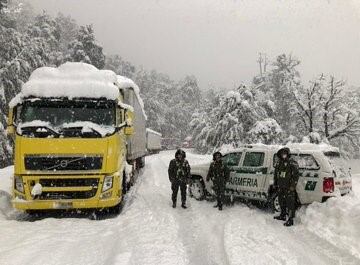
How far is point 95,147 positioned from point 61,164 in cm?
86

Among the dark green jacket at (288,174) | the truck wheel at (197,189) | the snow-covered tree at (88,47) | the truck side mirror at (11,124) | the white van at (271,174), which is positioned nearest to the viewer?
the dark green jacket at (288,174)

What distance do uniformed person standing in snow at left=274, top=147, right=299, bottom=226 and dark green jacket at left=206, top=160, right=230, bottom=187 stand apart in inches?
78.4

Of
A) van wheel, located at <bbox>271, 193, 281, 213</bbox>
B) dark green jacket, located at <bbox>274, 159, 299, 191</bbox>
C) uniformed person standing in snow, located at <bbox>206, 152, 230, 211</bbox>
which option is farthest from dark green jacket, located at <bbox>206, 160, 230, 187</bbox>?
dark green jacket, located at <bbox>274, 159, 299, 191</bbox>

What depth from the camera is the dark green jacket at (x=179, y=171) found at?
490 inches

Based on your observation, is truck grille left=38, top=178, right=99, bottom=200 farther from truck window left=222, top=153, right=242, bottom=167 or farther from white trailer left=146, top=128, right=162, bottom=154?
white trailer left=146, top=128, right=162, bottom=154

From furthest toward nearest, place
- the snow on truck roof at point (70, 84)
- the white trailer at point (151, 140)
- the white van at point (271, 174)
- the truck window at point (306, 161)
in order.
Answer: the white trailer at point (151, 140)
the snow on truck roof at point (70, 84)
the truck window at point (306, 161)
the white van at point (271, 174)

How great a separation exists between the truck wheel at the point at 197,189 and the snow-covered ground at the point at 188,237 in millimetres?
1796

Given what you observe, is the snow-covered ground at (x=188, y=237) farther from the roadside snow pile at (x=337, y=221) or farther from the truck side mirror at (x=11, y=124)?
the truck side mirror at (x=11, y=124)

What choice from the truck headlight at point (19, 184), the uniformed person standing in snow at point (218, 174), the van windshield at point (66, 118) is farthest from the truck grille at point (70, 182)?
the uniformed person standing in snow at point (218, 174)

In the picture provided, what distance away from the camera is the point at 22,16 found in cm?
8975

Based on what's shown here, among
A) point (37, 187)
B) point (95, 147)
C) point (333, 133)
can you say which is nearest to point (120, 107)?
point (95, 147)

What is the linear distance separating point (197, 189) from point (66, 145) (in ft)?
15.8

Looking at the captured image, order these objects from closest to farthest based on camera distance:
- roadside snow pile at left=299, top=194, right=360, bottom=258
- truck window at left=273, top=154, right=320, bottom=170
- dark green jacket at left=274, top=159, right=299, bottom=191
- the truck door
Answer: roadside snow pile at left=299, top=194, right=360, bottom=258
dark green jacket at left=274, top=159, right=299, bottom=191
truck window at left=273, top=154, right=320, bottom=170
the truck door

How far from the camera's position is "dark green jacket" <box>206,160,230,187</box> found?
480 inches
